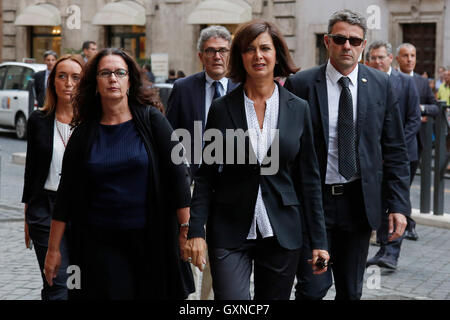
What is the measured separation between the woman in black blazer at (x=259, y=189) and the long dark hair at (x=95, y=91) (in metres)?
0.39

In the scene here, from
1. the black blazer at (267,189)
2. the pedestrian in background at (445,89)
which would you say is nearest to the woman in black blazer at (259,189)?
the black blazer at (267,189)

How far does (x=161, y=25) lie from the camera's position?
96.9ft

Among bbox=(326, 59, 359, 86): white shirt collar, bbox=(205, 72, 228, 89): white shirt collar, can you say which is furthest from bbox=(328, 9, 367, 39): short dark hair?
bbox=(205, 72, 228, 89): white shirt collar

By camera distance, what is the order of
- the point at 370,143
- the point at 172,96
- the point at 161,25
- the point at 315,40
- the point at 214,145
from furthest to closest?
the point at 161,25, the point at 315,40, the point at 172,96, the point at 370,143, the point at 214,145

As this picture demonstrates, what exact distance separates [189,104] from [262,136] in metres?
2.27

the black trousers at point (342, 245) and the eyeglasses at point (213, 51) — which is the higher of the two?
the eyeglasses at point (213, 51)

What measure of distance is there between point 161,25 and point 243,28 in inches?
1003

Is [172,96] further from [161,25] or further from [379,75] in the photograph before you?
[161,25]

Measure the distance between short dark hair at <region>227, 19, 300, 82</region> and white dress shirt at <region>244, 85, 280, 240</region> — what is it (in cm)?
16

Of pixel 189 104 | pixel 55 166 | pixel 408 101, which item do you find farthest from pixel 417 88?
pixel 55 166

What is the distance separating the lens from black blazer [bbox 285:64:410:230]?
489 centimetres

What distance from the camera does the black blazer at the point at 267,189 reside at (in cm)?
425

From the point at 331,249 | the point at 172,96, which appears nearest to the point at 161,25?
the point at 172,96

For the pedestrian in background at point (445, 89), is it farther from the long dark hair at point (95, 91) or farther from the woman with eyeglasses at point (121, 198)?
the woman with eyeglasses at point (121, 198)
